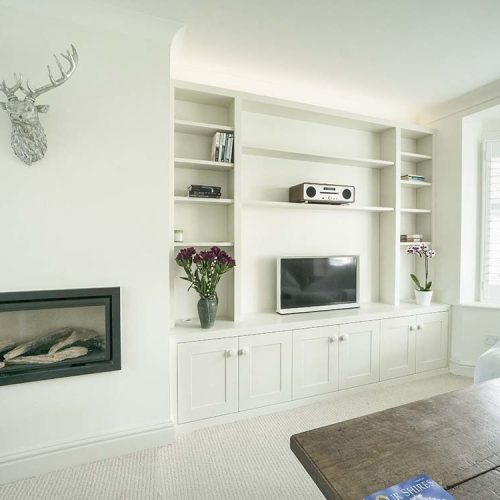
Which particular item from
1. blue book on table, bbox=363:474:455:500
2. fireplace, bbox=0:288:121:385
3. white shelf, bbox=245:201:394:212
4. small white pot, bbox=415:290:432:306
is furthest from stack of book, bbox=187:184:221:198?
small white pot, bbox=415:290:432:306

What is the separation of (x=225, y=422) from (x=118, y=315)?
112 cm

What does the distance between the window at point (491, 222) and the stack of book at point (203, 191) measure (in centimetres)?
279

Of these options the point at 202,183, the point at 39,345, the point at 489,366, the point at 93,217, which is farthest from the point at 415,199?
the point at 39,345

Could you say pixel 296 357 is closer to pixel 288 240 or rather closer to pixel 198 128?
pixel 288 240

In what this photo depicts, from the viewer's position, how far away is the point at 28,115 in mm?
1646

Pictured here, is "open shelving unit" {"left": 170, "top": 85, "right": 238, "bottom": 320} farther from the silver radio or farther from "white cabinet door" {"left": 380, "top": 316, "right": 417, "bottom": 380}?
"white cabinet door" {"left": 380, "top": 316, "right": 417, "bottom": 380}

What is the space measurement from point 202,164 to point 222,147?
22 centimetres

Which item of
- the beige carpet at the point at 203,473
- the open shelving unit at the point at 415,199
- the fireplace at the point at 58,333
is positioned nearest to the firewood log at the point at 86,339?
the fireplace at the point at 58,333

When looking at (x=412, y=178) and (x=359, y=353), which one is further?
(x=412, y=178)

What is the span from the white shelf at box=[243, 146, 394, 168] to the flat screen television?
91cm

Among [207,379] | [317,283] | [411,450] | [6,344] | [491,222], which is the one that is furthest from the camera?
[491,222]

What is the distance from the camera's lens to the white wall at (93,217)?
69.9 inches

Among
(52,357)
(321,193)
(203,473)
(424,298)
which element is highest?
(321,193)

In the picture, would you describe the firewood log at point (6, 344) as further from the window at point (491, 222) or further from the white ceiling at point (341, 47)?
the window at point (491, 222)
